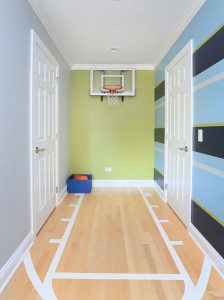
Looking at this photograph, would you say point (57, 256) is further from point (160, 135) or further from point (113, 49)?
point (113, 49)

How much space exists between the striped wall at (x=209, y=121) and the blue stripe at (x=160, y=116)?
157 cm

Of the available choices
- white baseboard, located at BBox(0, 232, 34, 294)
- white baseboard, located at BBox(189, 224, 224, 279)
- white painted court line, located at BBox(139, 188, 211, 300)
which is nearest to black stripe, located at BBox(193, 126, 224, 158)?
white baseboard, located at BBox(189, 224, 224, 279)

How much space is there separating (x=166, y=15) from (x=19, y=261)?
307 cm

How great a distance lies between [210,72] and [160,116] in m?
2.27

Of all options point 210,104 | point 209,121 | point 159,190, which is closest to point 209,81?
point 210,104

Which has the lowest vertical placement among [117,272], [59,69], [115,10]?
[117,272]

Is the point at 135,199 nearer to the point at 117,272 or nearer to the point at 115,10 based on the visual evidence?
the point at 117,272

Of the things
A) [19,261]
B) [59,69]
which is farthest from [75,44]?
[19,261]

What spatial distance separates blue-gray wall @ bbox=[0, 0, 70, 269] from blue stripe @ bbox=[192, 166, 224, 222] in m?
1.76

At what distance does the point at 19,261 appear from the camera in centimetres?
217

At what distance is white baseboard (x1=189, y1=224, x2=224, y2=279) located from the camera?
2023 millimetres

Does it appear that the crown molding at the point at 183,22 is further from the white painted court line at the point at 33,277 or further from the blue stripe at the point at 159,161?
the white painted court line at the point at 33,277

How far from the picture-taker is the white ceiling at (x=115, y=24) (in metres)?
2.65

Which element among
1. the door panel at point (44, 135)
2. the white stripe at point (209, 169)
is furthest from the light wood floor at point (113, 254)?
the white stripe at point (209, 169)
